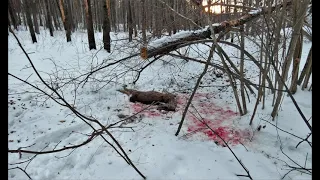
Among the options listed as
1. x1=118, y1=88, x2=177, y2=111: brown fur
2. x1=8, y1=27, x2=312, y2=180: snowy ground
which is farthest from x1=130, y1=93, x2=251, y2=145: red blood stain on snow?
x1=118, y1=88, x2=177, y2=111: brown fur

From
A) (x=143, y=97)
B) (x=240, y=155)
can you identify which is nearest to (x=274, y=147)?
(x=240, y=155)

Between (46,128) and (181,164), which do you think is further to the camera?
(46,128)

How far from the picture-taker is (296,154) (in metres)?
3.72

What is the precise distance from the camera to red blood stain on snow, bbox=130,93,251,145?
4.21 metres

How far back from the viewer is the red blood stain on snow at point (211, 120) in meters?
4.21

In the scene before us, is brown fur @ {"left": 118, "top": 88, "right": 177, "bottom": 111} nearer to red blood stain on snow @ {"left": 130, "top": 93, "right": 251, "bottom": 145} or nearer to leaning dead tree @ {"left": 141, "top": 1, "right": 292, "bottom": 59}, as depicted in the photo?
red blood stain on snow @ {"left": 130, "top": 93, "right": 251, "bottom": 145}

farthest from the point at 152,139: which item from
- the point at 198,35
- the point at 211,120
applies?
the point at 198,35

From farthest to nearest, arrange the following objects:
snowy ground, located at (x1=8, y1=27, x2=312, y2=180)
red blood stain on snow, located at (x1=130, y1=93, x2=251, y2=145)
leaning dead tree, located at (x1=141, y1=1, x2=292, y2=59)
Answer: red blood stain on snow, located at (x1=130, y1=93, x2=251, y2=145) < leaning dead tree, located at (x1=141, y1=1, x2=292, y2=59) < snowy ground, located at (x1=8, y1=27, x2=312, y2=180)

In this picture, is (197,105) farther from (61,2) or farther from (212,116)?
(61,2)

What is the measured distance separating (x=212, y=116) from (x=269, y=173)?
190 cm

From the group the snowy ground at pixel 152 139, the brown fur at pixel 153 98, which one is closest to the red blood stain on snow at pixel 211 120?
the snowy ground at pixel 152 139

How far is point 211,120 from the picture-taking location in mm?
4883

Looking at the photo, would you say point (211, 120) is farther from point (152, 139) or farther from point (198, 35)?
point (198, 35)
